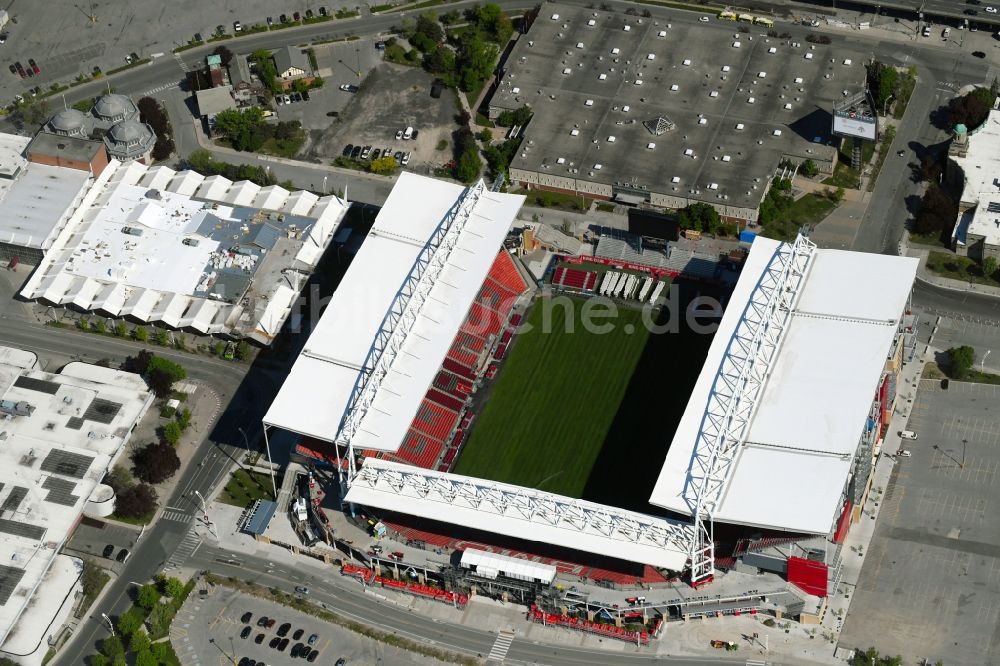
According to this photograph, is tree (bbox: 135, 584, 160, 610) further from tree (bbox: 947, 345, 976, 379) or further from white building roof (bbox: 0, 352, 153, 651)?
tree (bbox: 947, 345, 976, 379)

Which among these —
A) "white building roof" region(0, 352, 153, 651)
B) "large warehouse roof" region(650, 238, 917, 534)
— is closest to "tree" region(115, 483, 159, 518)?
→ "white building roof" region(0, 352, 153, 651)

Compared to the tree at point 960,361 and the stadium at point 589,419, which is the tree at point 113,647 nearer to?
the stadium at point 589,419

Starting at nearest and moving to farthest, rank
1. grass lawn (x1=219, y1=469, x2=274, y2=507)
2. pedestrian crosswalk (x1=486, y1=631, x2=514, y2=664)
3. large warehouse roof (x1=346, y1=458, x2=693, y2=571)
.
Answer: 1. large warehouse roof (x1=346, y1=458, x2=693, y2=571)
2. pedestrian crosswalk (x1=486, y1=631, x2=514, y2=664)
3. grass lawn (x1=219, y1=469, x2=274, y2=507)

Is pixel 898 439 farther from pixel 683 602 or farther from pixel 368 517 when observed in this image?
pixel 368 517

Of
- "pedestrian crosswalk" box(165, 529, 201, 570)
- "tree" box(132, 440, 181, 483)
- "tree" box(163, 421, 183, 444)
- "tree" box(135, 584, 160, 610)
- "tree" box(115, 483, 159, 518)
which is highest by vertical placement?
"tree" box(163, 421, 183, 444)

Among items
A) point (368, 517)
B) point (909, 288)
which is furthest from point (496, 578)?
point (909, 288)

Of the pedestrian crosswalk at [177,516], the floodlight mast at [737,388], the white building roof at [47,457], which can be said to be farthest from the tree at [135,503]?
the floodlight mast at [737,388]
